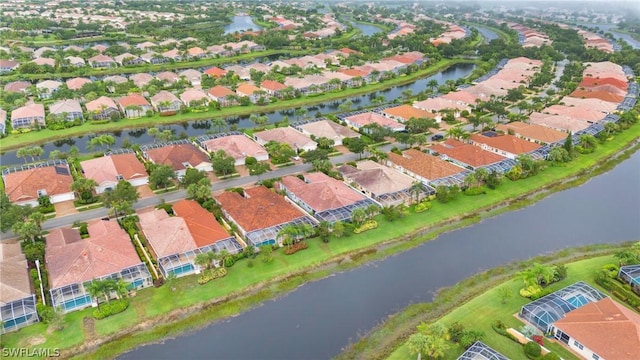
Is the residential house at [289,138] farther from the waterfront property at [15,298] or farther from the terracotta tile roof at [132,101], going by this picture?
the waterfront property at [15,298]

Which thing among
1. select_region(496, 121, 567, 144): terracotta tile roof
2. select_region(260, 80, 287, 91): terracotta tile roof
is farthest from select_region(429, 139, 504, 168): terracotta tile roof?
select_region(260, 80, 287, 91): terracotta tile roof

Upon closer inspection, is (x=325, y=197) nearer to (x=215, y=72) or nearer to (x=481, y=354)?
(x=481, y=354)

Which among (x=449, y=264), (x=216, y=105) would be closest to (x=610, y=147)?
(x=449, y=264)

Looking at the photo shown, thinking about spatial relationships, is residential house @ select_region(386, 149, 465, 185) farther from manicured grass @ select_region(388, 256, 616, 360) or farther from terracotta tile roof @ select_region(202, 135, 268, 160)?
manicured grass @ select_region(388, 256, 616, 360)

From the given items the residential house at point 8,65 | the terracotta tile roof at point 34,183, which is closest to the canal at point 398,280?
the terracotta tile roof at point 34,183

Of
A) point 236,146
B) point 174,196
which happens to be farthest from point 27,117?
point 174,196
